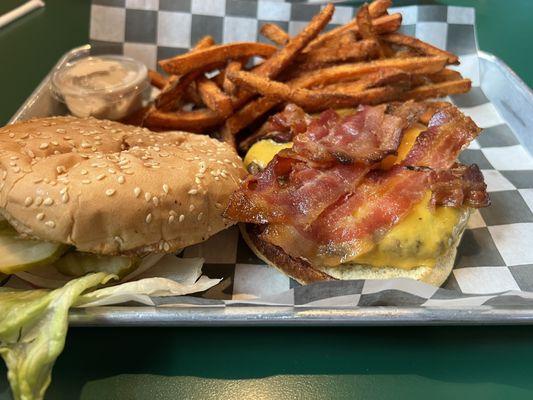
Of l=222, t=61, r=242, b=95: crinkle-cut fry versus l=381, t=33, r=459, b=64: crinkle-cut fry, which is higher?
l=381, t=33, r=459, b=64: crinkle-cut fry

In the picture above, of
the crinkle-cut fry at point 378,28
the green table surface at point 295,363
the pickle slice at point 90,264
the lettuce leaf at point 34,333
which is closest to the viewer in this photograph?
the lettuce leaf at point 34,333

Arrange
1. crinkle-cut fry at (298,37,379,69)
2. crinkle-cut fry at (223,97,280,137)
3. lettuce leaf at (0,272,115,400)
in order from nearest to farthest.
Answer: lettuce leaf at (0,272,115,400), crinkle-cut fry at (223,97,280,137), crinkle-cut fry at (298,37,379,69)

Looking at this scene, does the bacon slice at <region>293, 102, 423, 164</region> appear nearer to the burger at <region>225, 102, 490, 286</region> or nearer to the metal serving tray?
the burger at <region>225, 102, 490, 286</region>

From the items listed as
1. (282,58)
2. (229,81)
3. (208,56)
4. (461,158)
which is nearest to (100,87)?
(208,56)

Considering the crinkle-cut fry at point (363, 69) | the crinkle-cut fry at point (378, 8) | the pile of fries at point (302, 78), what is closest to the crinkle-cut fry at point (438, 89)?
the pile of fries at point (302, 78)

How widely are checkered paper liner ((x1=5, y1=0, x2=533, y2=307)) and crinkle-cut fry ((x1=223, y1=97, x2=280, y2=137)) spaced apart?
0.54 meters

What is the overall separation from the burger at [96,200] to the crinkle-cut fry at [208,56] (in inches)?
26.0

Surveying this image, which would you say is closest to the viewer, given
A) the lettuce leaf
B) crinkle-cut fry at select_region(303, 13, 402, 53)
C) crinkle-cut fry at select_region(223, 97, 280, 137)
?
the lettuce leaf

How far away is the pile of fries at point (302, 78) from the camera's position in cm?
234

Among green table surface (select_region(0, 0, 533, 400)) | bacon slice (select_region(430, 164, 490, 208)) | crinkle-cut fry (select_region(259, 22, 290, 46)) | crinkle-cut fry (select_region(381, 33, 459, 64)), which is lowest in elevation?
green table surface (select_region(0, 0, 533, 400))

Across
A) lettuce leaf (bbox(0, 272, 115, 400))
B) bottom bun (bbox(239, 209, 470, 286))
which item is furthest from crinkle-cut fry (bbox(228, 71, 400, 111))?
lettuce leaf (bbox(0, 272, 115, 400))

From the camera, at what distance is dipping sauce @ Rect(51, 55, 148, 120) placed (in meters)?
2.52

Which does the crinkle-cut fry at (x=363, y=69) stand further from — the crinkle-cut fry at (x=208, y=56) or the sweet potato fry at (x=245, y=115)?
the crinkle-cut fry at (x=208, y=56)

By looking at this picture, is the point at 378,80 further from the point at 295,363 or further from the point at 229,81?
the point at 295,363
